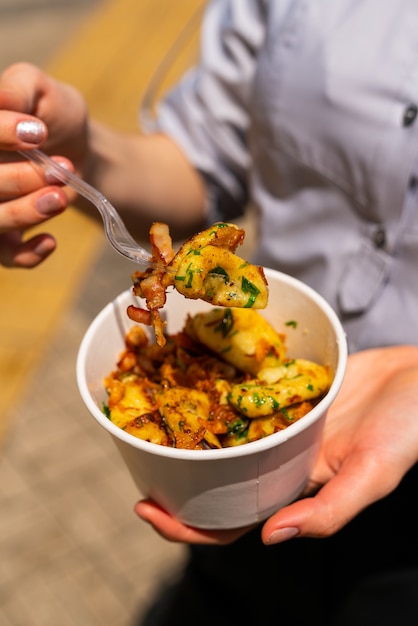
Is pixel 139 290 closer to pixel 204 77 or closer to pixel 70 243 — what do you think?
pixel 204 77

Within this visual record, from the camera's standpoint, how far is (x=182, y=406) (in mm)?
1046

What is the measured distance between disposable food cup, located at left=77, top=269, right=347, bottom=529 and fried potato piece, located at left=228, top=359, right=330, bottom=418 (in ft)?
0.14

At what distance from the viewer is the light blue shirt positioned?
1.32 m

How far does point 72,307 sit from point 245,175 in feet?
4.90

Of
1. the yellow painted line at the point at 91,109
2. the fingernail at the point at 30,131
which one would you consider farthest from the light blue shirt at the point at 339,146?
the yellow painted line at the point at 91,109

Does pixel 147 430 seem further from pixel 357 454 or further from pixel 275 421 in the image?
pixel 357 454

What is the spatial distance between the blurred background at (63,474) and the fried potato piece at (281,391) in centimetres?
140

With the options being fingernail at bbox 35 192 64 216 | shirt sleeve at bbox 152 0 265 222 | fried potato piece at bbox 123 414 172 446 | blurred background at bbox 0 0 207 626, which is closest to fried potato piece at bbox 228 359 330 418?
fried potato piece at bbox 123 414 172 446

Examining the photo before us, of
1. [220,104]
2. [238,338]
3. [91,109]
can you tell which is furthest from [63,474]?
[91,109]

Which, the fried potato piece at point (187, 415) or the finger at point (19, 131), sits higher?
the finger at point (19, 131)

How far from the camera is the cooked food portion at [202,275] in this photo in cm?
98

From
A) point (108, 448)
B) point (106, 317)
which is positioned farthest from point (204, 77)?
point (108, 448)

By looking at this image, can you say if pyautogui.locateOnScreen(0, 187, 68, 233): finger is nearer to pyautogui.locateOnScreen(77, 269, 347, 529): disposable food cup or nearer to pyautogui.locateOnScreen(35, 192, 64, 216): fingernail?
pyautogui.locateOnScreen(35, 192, 64, 216): fingernail

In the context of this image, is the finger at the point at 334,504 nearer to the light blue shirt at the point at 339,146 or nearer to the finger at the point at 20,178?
the light blue shirt at the point at 339,146
